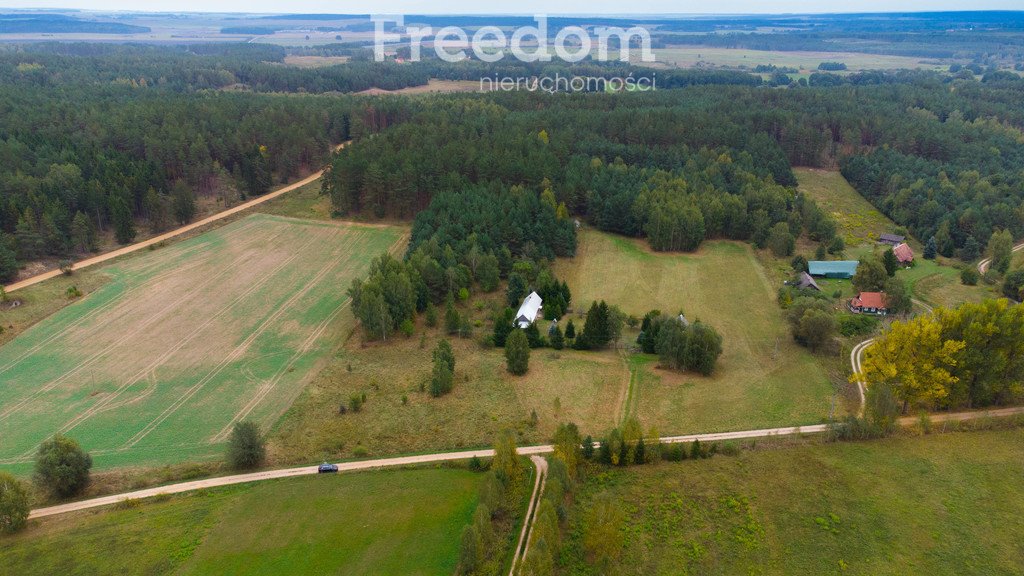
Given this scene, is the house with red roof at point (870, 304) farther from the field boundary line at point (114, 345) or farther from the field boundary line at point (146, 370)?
the field boundary line at point (114, 345)

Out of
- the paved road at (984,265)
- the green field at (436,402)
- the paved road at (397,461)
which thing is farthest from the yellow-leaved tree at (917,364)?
the paved road at (984,265)

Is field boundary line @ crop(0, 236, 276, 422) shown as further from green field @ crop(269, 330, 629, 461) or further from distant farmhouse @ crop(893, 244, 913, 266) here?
distant farmhouse @ crop(893, 244, 913, 266)

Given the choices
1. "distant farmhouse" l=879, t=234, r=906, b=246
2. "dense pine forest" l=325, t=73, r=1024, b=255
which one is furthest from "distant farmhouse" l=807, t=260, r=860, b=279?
"distant farmhouse" l=879, t=234, r=906, b=246

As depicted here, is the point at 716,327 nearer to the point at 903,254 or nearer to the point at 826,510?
the point at 826,510

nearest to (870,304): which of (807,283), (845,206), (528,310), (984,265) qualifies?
(807,283)

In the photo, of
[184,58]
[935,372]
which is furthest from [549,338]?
[184,58]

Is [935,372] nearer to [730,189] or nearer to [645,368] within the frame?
[645,368]
